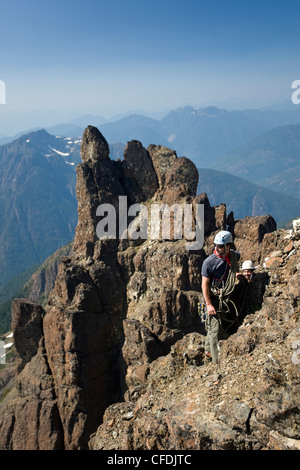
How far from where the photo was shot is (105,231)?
201ft

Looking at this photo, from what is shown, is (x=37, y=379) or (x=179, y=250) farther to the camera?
(x=179, y=250)

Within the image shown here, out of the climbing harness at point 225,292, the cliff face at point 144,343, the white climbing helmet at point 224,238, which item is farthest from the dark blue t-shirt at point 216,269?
the cliff face at point 144,343

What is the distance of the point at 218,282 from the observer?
18.6m

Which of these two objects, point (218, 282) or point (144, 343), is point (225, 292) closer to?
point (218, 282)

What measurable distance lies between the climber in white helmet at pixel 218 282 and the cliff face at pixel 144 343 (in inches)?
48.1

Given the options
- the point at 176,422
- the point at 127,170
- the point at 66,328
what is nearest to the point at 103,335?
the point at 66,328

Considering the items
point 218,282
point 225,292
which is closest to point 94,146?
point 218,282

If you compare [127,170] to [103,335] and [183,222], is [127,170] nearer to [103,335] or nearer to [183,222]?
[183,222]

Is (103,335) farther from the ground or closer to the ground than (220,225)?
closer to the ground

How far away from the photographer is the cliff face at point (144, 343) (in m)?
14.0

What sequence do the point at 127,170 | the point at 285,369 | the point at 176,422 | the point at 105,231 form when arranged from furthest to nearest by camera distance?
the point at 127,170 < the point at 105,231 < the point at 176,422 < the point at 285,369

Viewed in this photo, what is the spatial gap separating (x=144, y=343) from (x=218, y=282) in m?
27.3

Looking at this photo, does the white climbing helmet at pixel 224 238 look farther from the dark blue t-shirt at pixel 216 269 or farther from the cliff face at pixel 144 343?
the cliff face at pixel 144 343

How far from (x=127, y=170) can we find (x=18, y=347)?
3512 cm
